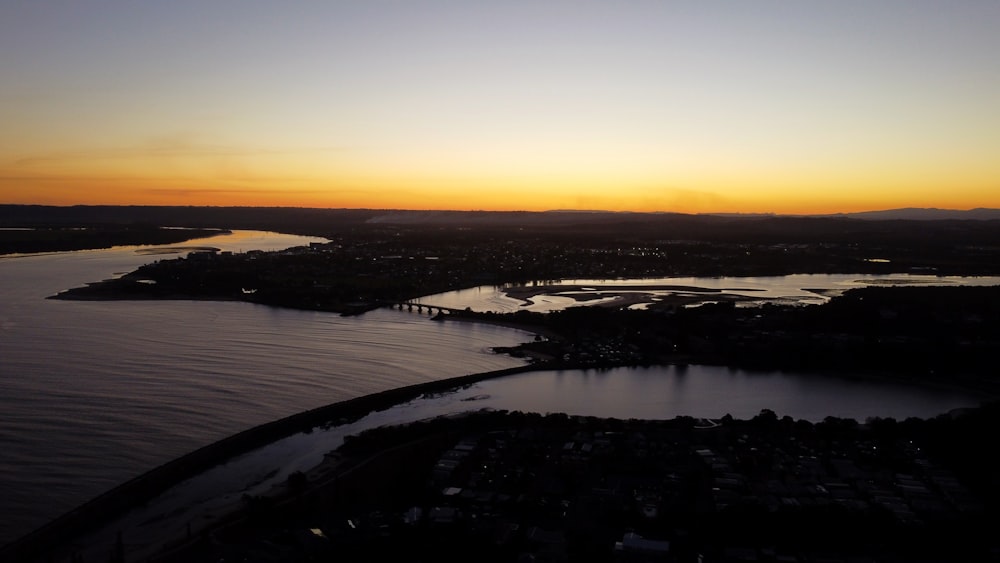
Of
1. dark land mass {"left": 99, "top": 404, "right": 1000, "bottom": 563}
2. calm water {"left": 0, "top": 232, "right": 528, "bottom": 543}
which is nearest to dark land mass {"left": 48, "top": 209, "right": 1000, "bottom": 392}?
calm water {"left": 0, "top": 232, "right": 528, "bottom": 543}

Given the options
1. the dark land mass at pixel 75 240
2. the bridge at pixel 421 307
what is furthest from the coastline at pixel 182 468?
the dark land mass at pixel 75 240

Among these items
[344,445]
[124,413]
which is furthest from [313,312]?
[344,445]

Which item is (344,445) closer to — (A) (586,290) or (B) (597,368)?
(B) (597,368)

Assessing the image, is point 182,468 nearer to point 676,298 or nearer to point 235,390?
point 235,390

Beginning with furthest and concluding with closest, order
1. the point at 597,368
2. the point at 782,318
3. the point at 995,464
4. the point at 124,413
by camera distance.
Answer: the point at 782,318
the point at 597,368
the point at 124,413
the point at 995,464

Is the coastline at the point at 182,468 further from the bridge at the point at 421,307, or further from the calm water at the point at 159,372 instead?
the bridge at the point at 421,307

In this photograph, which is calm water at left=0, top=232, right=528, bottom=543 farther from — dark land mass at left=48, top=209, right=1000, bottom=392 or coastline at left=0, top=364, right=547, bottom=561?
dark land mass at left=48, top=209, right=1000, bottom=392

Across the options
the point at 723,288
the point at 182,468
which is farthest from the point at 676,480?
the point at 723,288
